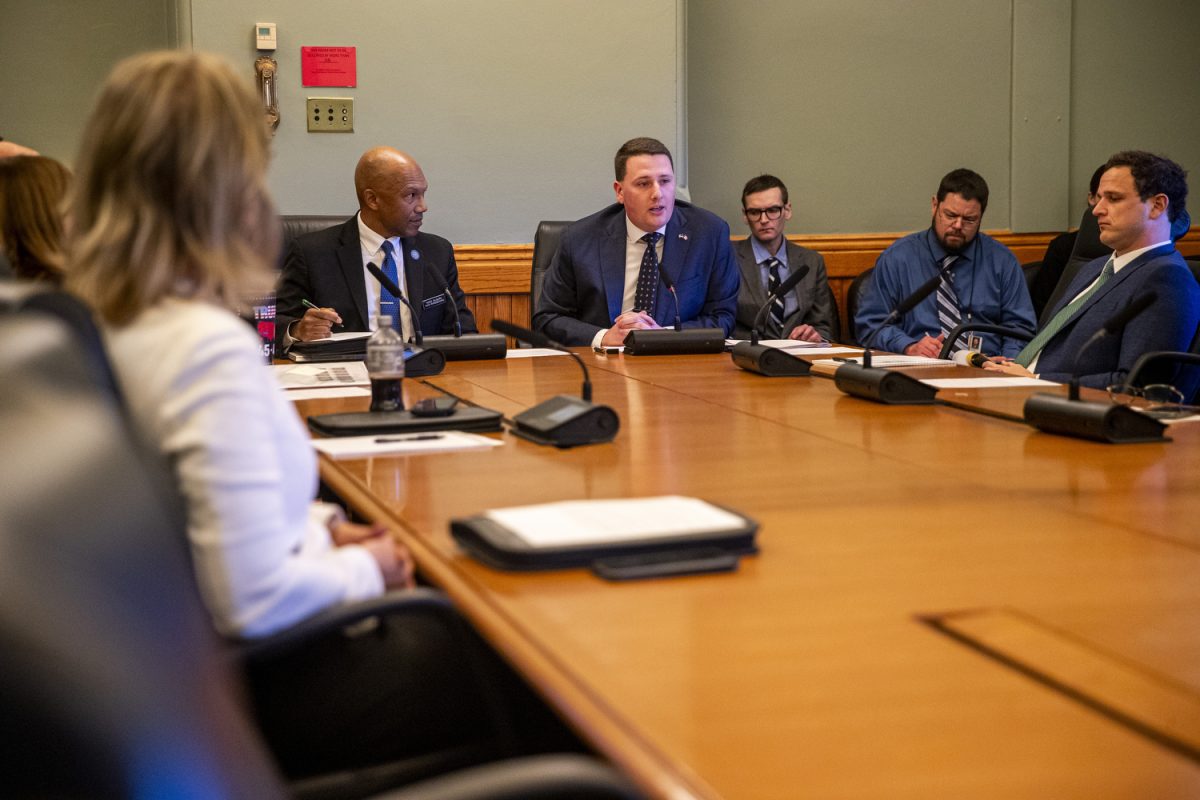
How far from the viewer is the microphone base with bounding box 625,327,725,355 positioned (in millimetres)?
4105

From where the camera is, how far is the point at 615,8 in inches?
223

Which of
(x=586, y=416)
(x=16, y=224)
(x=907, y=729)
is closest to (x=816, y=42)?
(x=586, y=416)

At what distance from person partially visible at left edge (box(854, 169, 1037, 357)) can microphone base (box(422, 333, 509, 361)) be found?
6.28 ft

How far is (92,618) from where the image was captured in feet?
1.86

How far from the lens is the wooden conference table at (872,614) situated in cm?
92

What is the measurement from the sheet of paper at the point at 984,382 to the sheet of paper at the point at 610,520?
1.64m

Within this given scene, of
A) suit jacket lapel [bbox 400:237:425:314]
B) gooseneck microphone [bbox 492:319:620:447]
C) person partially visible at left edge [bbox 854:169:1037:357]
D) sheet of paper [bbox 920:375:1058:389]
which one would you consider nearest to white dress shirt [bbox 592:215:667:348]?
suit jacket lapel [bbox 400:237:425:314]

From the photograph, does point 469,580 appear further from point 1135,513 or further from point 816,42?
point 816,42

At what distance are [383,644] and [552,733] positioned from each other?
0.52m

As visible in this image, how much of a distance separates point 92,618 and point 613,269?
4199mm

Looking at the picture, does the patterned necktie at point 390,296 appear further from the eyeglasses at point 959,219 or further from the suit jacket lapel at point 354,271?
the eyeglasses at point 959,219

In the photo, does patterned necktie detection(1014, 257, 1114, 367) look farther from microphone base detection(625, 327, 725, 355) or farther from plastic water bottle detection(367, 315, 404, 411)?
plastic water bottle detection(367, 315, 404, 411)

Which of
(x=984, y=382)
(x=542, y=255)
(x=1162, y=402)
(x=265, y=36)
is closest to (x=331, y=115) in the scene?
(x=265, y=36)

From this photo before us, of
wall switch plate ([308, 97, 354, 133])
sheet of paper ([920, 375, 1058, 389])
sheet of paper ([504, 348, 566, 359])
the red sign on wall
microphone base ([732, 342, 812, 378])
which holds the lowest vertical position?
sheet of paper ([920, 375, 1058, 389])
